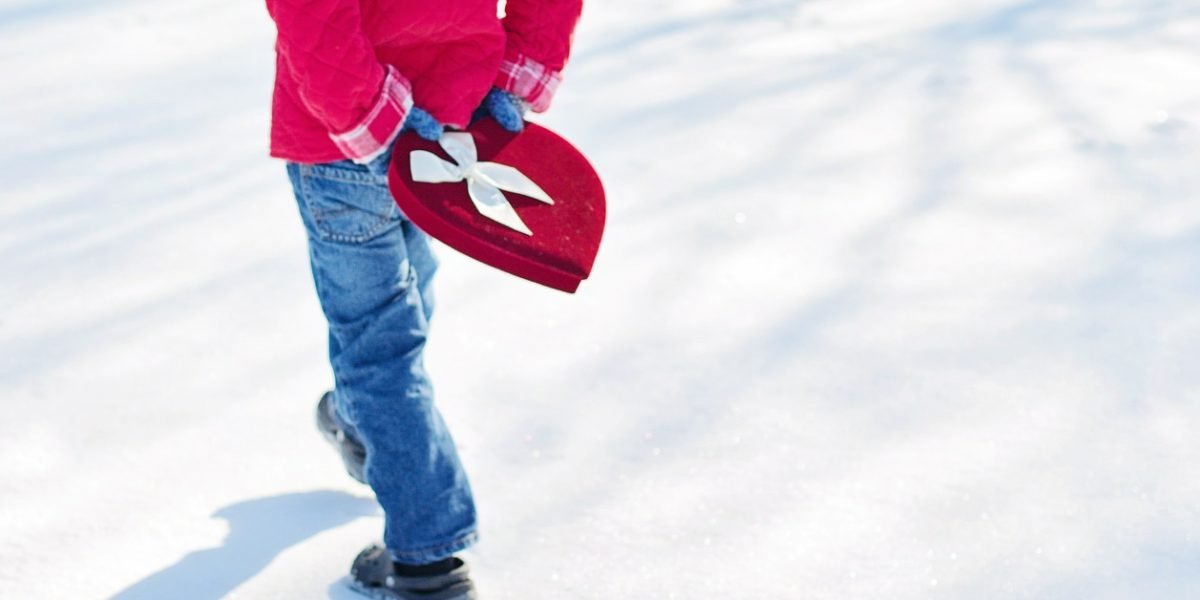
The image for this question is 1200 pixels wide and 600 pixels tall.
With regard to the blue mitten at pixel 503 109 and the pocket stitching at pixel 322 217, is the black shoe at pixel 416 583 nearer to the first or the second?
the pocket stitching at pixel 322 217

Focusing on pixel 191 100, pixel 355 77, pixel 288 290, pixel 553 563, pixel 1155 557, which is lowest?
pixel 1155 557

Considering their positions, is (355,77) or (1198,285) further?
(1198,285)

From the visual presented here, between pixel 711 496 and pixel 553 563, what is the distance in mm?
250

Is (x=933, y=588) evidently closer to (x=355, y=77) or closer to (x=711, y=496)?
(x=711, y=496)

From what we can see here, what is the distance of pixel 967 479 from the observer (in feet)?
5.87

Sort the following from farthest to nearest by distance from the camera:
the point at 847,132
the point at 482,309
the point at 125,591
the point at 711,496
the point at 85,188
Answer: the point at 847,132 → the point at 85,188 → the point at 482,309 → the point at 711,496 → the point at 125,591

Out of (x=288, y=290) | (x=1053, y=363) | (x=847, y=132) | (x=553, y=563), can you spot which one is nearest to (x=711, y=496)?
(x=553, y=563)

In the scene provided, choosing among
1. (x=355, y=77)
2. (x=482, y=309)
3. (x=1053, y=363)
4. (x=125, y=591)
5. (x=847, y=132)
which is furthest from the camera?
(x=847, y=132)

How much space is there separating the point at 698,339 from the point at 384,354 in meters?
0.73

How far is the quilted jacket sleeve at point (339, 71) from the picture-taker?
1.32m

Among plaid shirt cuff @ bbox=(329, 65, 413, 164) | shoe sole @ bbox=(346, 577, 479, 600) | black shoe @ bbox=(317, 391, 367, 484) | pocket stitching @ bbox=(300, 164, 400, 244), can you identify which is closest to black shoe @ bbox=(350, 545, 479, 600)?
shoe sole @ bbox=(346, 577, 479, 600)

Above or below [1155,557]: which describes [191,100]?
above

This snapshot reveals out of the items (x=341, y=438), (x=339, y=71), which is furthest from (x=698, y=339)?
(x=339, y=71)

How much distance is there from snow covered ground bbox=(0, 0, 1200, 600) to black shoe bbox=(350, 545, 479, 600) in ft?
0.17
